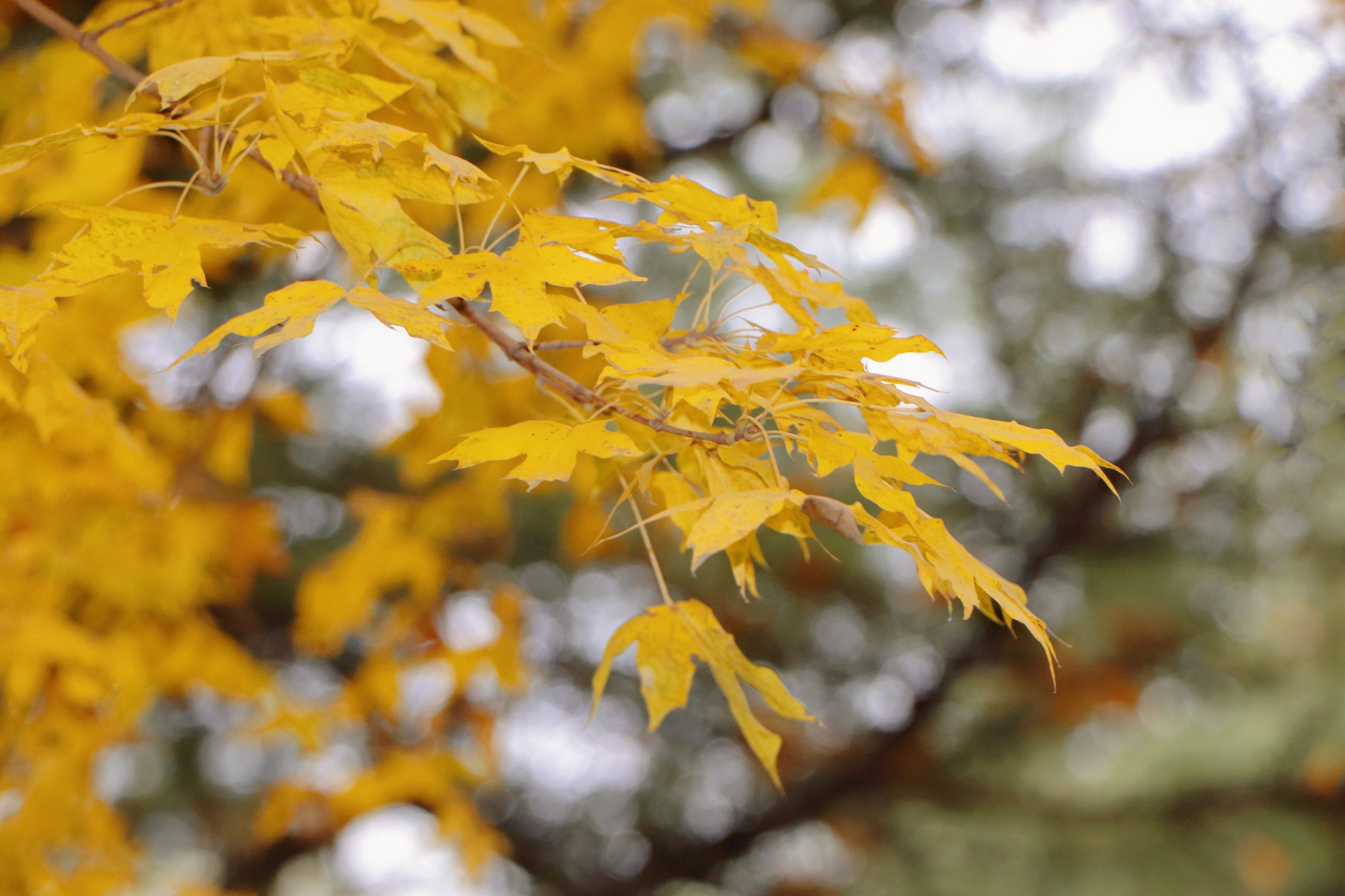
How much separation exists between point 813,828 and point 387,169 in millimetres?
2227

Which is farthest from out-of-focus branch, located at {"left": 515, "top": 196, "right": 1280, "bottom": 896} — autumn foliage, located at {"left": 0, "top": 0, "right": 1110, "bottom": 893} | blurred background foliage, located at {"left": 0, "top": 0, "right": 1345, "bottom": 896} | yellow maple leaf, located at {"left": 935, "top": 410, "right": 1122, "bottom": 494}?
yellow maple leaf, located at {"left": 935, "top": 410, "right": 1122, "bottom": 494}

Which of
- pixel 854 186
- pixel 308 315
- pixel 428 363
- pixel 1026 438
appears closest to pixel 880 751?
pixel 854 186

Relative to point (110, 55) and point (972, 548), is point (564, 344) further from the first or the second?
point (972, 548)

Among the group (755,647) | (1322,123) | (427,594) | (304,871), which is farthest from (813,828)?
(304,871)

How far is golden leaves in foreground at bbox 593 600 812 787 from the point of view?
50 cm

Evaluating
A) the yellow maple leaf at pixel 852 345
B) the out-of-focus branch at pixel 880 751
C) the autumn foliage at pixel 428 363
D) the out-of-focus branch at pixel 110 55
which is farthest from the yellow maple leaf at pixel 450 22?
the out-of-focus branch at pixel 880 751

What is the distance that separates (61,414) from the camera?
71cm

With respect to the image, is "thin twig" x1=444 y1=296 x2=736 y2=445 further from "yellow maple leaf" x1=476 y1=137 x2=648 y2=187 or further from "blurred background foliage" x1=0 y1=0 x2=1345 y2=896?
"blurred background foliage" x1=0 y1=0 x2=1345 y2=896

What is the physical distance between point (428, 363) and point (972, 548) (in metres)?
1.39

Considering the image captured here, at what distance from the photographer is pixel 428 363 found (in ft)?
2.89

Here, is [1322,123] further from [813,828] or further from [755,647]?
[813,828]

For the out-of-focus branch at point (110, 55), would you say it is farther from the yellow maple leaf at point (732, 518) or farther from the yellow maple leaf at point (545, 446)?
the yellow maple leaf at point (732, 518)

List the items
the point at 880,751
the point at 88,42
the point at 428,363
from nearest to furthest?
the point at 88,42, the point at 428,363, the point at 880,751

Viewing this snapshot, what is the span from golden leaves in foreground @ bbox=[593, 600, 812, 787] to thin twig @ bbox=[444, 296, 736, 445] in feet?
0.33
